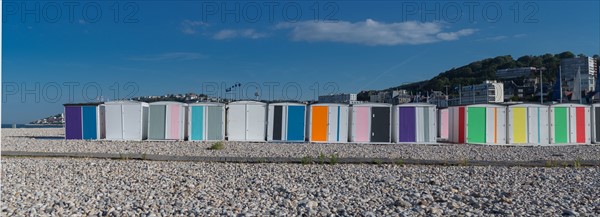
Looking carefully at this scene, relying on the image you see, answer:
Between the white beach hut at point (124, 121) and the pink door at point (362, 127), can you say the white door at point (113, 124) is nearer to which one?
the white beach hut at point (124, 121)

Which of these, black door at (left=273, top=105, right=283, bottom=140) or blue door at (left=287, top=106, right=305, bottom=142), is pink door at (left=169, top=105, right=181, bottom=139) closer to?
black door at (left=273, top=105, right=283, bottom=140)

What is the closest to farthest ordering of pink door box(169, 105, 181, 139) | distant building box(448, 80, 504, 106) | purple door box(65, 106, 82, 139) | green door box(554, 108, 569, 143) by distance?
green door box(554, 108, 569, 143), pink door box(169, 105, 181, 139), purple door box(65, 106, 82, 139), distant building box(448, 80, 504, 106)

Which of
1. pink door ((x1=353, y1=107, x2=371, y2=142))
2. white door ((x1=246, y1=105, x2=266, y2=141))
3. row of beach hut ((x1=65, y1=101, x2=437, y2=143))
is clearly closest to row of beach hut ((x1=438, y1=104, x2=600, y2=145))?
row of beach hut ((x1=65, y1=101, x2=437, y2=143))

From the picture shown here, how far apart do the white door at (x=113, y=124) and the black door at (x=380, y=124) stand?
979 centimetres

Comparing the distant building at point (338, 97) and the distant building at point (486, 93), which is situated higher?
the distant building at point (486, 93)

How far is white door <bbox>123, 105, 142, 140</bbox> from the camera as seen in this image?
19719mm

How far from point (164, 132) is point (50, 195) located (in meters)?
12.1

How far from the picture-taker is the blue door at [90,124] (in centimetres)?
1983

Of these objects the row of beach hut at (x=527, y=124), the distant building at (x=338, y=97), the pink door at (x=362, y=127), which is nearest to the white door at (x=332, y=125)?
the pink door at (x=362, y=127)

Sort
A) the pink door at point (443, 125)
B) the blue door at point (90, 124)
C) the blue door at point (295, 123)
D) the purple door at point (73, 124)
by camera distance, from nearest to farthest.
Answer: the blue door at point (295, 123)
the blue door at point (90, 124)
the purple door at point (73, 124)
the pink door at point (443, 125)

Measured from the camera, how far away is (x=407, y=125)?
737 inches

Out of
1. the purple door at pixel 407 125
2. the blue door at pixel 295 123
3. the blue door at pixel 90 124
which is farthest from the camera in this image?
the blue door at pixel 90 124

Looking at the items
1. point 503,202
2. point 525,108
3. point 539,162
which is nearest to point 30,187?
point 503,202

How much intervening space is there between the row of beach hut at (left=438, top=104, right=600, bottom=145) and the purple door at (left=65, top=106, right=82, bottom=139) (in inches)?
576
